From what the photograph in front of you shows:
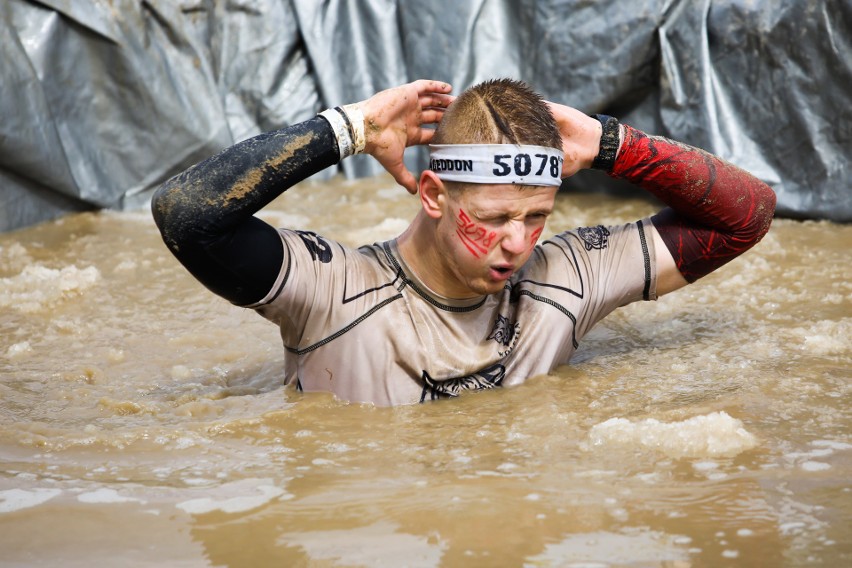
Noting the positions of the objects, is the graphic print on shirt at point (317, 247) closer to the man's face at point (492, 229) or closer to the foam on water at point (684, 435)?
the man's face at point (492, 229)

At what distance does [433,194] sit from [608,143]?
56 centimetres

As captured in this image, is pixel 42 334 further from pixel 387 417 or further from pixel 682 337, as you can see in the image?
pixel 682 337

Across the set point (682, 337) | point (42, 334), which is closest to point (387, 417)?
point (682, 337)

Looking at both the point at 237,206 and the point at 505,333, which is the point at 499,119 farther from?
the point at 237,206

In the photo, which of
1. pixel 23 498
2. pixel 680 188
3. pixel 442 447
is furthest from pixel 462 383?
pixel 23 498

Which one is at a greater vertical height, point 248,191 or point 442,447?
point 248,191

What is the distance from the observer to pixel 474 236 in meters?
2.70

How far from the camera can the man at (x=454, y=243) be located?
8.48ft

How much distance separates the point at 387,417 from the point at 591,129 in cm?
101

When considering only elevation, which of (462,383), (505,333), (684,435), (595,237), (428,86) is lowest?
(684,435)

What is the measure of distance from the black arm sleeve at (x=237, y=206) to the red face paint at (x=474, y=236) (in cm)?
39

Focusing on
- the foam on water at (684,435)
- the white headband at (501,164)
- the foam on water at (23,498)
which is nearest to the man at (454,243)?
the white headband at (501,164)

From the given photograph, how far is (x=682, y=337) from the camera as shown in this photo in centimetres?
352

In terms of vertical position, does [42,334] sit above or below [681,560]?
above
